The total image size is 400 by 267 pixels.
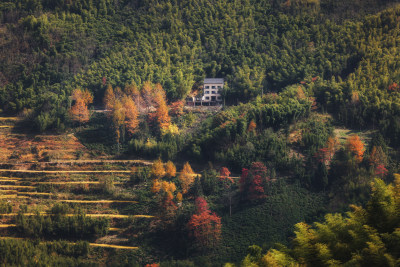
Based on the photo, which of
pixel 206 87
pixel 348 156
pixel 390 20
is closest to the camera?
pixel 348 156

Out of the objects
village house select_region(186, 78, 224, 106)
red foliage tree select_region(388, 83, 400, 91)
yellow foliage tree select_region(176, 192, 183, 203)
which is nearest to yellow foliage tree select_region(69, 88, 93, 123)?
village house select_region(186, 78, 224, 106)

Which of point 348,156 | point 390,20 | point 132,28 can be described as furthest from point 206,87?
point 390,20

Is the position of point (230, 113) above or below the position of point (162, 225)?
above

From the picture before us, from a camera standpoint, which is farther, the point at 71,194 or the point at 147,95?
the point at 147,95

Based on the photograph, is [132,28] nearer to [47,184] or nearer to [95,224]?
[47,184]

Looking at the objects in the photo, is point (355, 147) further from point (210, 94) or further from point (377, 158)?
point (210, 94)

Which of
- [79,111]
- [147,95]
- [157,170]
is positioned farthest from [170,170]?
[79,111]

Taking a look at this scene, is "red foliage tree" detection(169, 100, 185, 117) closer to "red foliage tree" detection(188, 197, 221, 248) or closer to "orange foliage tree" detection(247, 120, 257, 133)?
"orange foliage tree" detection(247, 120, 257, 133)
